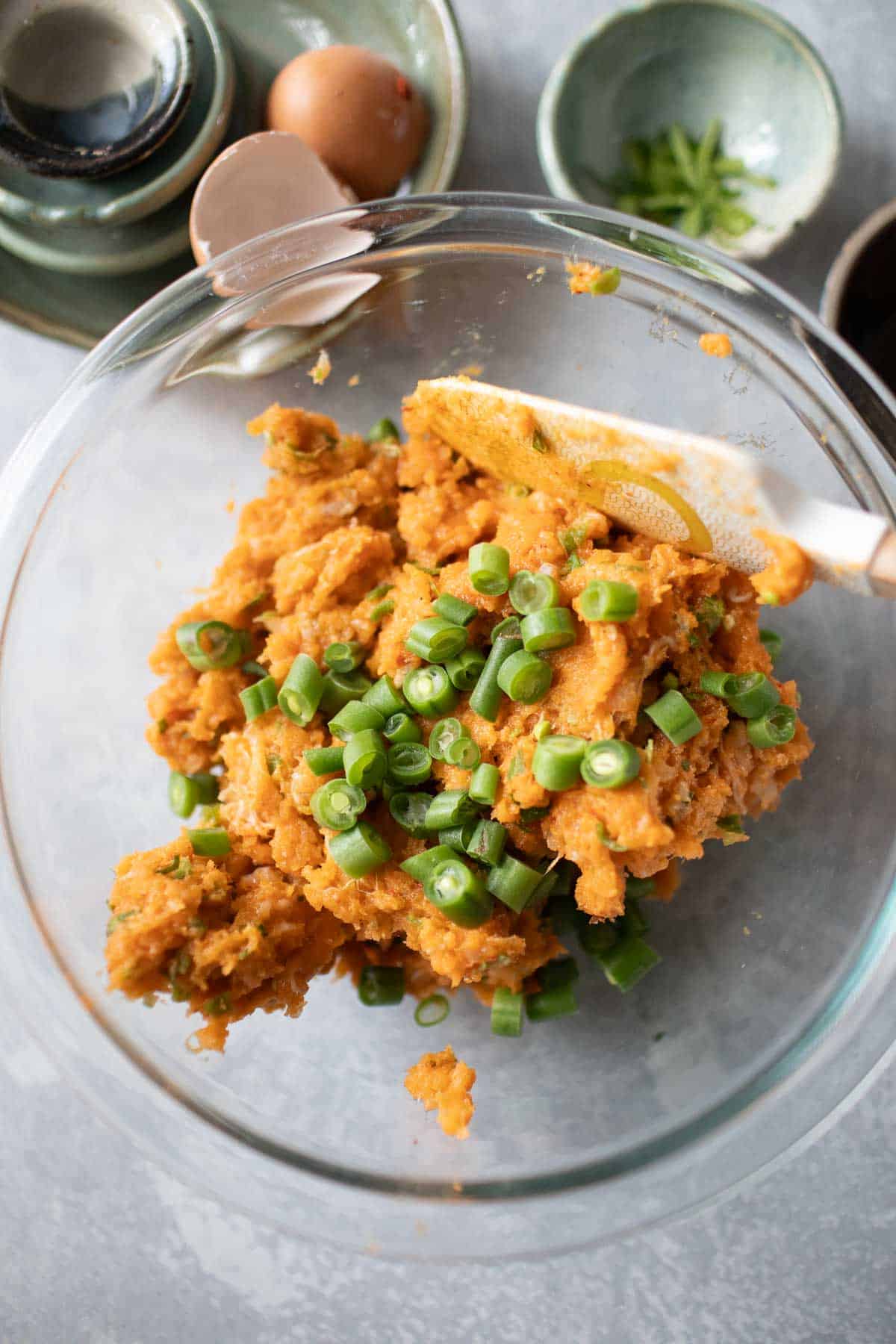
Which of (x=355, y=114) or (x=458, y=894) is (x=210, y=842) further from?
(x=355, y=114)

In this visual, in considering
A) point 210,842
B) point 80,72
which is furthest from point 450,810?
point 80,72

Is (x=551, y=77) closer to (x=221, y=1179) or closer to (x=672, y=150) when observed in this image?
(x=672, y=150)

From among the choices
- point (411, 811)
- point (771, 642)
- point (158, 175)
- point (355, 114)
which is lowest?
point (411, 811)

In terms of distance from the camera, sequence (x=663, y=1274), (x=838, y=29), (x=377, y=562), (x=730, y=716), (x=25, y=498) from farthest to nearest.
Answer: (x=838, y=29)
(x=663, y=1274)
(x=25, y=498)
(x=377, y=562)
(x=730, y=716)

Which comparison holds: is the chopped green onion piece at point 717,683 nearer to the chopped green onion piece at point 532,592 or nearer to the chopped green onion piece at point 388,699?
the chopped green onion piece at point 532,592

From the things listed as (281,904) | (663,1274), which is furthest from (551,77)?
(663,1274)

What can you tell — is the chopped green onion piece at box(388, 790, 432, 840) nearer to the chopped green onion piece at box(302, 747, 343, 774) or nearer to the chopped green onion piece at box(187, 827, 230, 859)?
the chopped green onion piece at box(302, 747, 343, 774)
